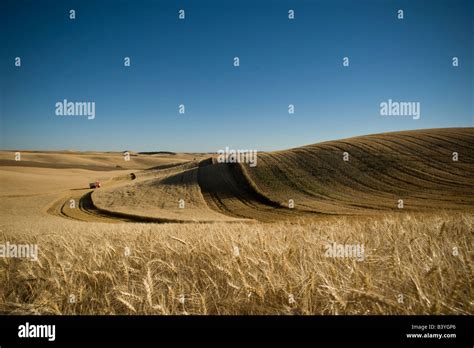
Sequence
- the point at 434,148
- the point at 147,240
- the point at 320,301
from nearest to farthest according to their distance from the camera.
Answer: the point at 320,301
the point at 147,240
the point at 434,148

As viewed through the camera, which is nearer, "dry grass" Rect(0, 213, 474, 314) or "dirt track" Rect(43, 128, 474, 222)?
"dry grass" Rect(0, 213, 474, 314)

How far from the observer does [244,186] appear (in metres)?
51.6

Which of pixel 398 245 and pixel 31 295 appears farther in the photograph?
pixel 398 245

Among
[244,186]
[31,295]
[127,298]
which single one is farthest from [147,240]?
[244,186]

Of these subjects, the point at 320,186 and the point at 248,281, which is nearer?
the point at 248,281

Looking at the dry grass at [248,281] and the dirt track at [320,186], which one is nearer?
the dry grass at [248,281]

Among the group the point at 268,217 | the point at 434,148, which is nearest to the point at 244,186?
the point at 268,217

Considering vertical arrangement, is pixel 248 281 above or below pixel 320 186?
below

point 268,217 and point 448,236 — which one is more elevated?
point 448,236
